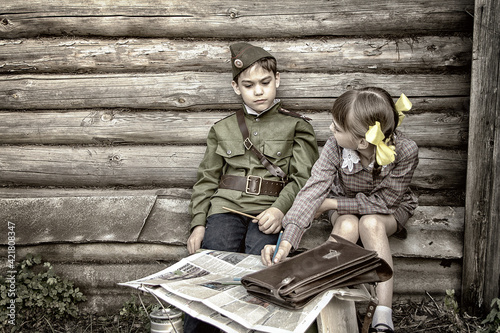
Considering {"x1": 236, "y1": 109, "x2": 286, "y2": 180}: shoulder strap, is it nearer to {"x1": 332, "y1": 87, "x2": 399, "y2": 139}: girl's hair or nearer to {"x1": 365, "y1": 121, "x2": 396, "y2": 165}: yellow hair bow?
{"x1": 332, "y1": 87, "x2": 399, "y2": 139}: girl's hair

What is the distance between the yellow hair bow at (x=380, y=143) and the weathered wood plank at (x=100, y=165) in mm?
1562

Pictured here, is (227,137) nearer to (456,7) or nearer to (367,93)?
(367,93)

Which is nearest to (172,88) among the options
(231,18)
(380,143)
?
(231,18)

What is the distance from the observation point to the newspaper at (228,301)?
1787 mm

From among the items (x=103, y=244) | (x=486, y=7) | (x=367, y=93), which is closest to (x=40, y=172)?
(x=103, y=244)

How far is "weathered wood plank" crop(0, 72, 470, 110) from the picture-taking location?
3.31 metres

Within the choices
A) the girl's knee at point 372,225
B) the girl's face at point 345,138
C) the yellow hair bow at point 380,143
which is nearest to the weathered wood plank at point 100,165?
the girl's face at point 345,138

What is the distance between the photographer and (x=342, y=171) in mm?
2727

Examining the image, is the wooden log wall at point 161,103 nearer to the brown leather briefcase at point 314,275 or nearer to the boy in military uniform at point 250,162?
the boy in military uniform at point 250,162

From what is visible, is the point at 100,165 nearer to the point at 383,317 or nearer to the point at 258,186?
the point at 258,186

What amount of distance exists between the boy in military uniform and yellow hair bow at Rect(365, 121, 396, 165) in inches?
29.5

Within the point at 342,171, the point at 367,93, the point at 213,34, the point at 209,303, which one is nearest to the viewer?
the point at 209,303

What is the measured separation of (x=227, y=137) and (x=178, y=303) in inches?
59.4

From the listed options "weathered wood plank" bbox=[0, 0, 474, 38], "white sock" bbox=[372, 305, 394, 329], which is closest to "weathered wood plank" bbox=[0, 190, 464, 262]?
"white sock" bbox=[372, 305, 394, 329]
